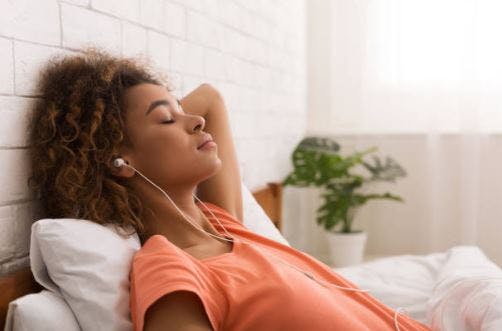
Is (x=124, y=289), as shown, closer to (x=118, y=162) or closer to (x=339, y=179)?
(x=118, y=162)

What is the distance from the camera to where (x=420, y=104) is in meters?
3.18

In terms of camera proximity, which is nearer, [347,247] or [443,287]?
[443,287]

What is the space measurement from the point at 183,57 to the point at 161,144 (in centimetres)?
66

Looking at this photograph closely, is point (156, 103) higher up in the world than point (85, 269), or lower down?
higher up

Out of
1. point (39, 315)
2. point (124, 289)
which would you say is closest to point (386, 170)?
point (124, 289)

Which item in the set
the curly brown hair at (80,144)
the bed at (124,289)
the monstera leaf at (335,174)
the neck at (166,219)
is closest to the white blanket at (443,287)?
the bed at (124,289)

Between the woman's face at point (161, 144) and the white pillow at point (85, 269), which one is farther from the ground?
the woman's face at point (161, 144)

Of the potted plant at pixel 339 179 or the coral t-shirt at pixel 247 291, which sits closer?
the coral t-shirt at pixel 247 291

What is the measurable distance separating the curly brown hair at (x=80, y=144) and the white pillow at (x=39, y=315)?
0.66 feet

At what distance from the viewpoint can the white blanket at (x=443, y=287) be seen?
1.21 meters

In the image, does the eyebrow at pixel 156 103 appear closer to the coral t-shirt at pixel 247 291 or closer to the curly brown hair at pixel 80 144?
the curly brown hair at pixel 80 144

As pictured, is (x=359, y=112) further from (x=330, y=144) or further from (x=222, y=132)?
(x=222, y=132)

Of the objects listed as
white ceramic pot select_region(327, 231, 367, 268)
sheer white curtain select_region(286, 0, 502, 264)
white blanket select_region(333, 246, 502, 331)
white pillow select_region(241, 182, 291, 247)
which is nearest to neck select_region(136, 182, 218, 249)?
white pillow select_region(241, 182, 291, 247)

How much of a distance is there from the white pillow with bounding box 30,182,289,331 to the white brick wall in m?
0.09
